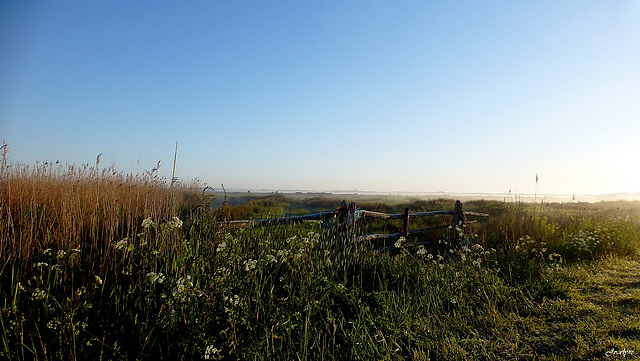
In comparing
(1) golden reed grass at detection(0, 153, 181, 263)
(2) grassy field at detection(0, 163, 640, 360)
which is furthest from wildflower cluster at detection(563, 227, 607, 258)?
(1) golden reed grass at detection(0, 153, 181, 263)

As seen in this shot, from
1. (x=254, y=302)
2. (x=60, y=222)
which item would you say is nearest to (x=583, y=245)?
(x=254, y=302)

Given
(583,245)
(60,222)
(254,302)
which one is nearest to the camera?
(254,302)

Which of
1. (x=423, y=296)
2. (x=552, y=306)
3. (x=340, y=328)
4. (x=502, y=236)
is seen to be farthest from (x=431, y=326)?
(x=502, y=236)

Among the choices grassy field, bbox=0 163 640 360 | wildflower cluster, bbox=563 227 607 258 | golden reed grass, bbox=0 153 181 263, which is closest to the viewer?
grassy field, bbox=0 163 640 360

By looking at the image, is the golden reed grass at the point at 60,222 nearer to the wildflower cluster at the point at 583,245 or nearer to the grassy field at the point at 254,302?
the grassy field at the point at 254,302

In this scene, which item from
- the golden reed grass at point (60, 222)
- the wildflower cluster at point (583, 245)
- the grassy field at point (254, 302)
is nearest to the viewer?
the grassy field at point (254, 302)

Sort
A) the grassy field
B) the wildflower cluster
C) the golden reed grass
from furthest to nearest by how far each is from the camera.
Result: 1. the wildflower cluster
2. the golden reed grass
3. the grassy field

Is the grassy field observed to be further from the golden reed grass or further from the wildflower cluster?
the wildflower cluster

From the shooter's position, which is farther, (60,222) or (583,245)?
(583,245)

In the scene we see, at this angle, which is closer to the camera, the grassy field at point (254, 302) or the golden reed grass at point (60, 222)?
the grassy field at point (254, 302)

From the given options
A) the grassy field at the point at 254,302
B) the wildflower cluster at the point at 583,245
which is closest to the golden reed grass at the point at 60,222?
the grassy field at the point at 254,302

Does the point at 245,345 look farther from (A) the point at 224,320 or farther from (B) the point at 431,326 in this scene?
(B) the point at 431,326

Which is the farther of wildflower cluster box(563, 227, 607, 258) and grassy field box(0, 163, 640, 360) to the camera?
wildflower cluster box(563, 227, 607, 258)

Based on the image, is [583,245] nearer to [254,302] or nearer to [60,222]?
[254,302]
